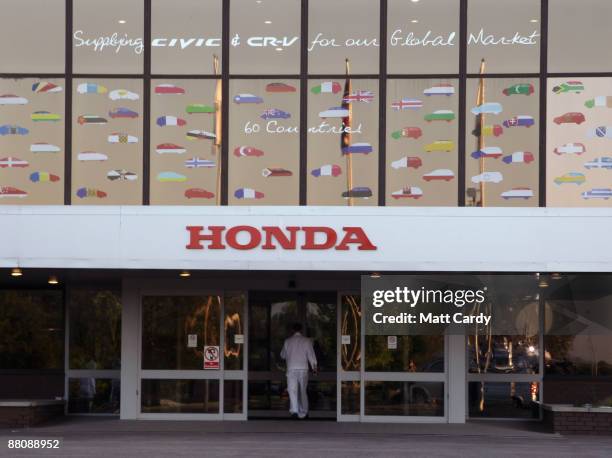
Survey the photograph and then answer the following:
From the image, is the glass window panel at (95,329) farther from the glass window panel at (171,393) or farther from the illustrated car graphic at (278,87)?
the illustrated car graphic at (278,87)

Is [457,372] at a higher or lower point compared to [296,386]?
higher

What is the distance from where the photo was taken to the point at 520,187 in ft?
52.1

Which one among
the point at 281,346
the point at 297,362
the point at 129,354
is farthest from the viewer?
the point at 281,346

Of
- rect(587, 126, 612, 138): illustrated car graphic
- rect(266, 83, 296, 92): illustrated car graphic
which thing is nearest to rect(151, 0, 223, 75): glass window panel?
rect(266, 83, 296, 92): illustrated car graphic

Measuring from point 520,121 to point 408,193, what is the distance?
1940 mm

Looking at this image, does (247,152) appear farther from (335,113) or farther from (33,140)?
(33,140)

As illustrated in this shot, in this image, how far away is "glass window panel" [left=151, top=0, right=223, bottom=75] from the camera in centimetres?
1614

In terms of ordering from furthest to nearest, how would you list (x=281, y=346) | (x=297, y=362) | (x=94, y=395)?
(x=94, y=395) → (x=281, y=346) → (x=297, y=362)

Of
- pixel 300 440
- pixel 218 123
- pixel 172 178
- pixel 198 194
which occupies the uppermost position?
pixel 218 123

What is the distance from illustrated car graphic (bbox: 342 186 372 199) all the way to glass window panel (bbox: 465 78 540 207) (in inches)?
56.9

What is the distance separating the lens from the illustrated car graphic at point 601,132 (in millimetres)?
15844

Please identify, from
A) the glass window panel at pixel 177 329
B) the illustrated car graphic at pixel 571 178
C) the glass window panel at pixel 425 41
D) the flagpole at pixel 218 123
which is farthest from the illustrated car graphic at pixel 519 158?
the glass window panel at pixel 177 329

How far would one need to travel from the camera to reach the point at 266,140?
16078 millimetres

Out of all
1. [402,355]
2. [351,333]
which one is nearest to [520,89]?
[402,355]
